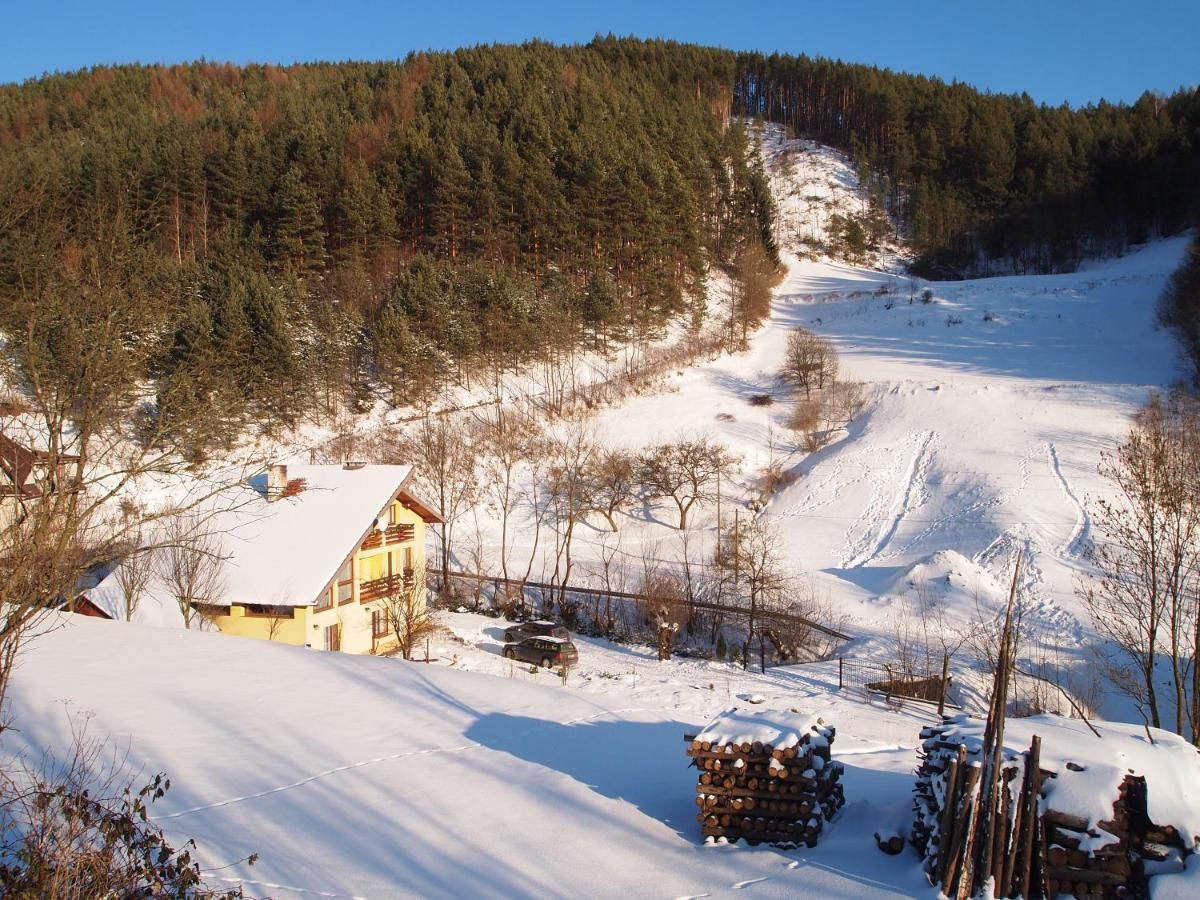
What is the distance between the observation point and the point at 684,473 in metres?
36.4

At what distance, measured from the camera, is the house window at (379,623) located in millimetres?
23781

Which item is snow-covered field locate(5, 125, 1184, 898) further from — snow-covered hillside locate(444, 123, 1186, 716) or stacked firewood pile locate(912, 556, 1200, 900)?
stacked firewood pile locate(912, 556, 1200, 900)

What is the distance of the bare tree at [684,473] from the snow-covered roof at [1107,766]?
27166 millimetres

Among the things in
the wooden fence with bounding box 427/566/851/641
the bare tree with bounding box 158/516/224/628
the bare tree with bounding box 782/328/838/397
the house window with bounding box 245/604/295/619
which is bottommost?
the wooden fence with bounding box 427/566/851/641

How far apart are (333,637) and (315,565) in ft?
8.26

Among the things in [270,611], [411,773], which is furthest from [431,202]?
[411,773]

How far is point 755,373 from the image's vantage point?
49.3 meters

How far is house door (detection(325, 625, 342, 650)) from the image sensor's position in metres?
21.9

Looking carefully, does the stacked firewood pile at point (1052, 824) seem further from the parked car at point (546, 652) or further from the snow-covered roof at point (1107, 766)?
the parked car at point (546, 652)

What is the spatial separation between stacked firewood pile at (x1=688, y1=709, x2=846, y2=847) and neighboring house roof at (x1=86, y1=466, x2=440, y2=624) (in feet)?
45.8

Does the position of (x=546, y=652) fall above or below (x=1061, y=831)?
below

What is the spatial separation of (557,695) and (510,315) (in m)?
33.5

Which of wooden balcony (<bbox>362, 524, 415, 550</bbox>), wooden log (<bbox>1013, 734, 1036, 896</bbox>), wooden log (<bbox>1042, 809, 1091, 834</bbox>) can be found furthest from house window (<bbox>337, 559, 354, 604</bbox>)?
wooden log (<bbox>1042, 809, 1091, 834</bbox>)

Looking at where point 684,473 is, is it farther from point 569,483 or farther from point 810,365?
point 810,365
